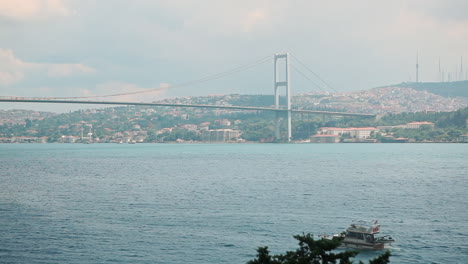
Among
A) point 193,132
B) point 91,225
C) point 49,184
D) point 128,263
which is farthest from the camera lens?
point 193,132

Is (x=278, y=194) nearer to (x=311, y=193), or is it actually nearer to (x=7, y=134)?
(x=311, y=193)

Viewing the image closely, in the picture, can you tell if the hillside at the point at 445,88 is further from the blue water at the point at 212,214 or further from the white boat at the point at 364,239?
the white boat at the point at 364,239

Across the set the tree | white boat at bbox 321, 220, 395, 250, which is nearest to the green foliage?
white boat at bbox 321, 220, 395, 250

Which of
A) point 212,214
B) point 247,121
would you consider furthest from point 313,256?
point 247,121

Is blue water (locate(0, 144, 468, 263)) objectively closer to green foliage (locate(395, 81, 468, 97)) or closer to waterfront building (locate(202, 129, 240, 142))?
waterfront building (locate(202, 129, 240, 142))

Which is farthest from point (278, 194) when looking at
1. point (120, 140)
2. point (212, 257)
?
point (120, 140)
